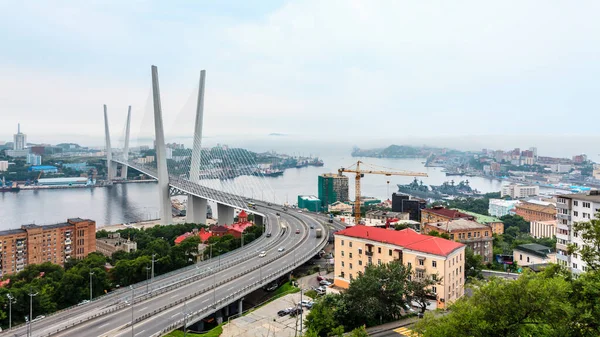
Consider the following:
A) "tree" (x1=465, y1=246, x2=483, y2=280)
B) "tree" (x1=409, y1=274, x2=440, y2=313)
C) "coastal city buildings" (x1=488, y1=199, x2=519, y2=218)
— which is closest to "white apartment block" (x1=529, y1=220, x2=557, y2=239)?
"coastal city buildings" (x1=488, y1=199, x2=519, y2=218)

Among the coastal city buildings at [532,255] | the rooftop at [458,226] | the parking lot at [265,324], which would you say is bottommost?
the parking lot at [265,324]

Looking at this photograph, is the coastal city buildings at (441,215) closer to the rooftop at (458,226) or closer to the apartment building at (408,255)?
the rooftop at (458,226)

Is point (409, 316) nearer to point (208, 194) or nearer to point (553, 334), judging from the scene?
point (553, 334)

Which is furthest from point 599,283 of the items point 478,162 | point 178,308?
point 478,162

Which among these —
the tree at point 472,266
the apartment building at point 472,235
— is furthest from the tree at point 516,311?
the apartment building at point 472,235

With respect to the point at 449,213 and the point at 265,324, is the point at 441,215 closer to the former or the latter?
the point at 449,213

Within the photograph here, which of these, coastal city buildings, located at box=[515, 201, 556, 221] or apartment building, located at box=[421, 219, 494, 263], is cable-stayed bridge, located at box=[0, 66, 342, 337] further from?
coastal city buildings, located at box=[515, 201, 556, 221]

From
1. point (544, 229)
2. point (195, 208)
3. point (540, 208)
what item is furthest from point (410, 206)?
point (195, 208)
